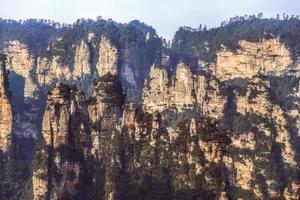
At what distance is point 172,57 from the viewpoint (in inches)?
5920

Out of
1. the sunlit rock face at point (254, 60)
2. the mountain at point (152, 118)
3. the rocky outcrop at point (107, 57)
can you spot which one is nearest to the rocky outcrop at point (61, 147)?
the mountain at point (152, 118)

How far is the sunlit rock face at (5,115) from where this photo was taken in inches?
2872

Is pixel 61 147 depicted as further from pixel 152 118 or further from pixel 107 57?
pixel 107 57

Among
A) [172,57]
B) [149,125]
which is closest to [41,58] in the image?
[172,57]

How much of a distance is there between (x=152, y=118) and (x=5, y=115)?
24870 millimetres

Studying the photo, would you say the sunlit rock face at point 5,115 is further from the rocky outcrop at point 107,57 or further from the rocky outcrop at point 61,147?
the rocky outcrop at point 107,57

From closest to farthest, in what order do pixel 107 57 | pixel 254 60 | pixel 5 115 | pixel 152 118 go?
pixel 152 118
pixel 5 115
pixel 254 60
pixel 107 57

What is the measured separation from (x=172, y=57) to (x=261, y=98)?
65.7m

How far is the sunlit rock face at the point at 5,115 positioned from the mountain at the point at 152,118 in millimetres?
108

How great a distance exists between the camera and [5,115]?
73.3m

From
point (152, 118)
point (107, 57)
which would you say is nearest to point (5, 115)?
point (152, 118)

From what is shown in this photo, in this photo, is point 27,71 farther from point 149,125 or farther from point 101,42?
point 149,125

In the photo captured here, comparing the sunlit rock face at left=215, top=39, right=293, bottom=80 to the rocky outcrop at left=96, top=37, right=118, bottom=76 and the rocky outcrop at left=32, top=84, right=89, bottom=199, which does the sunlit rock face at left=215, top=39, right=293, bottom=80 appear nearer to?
the rocky outcrop at left=96, top=37, right=118, bottom=76

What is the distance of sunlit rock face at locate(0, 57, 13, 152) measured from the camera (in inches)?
2872
